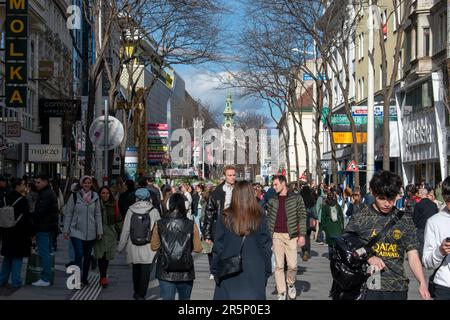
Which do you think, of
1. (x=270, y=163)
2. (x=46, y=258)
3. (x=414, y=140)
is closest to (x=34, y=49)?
(x=414, y=140)

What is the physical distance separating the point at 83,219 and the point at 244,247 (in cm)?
610

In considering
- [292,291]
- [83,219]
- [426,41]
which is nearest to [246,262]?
[292,291]

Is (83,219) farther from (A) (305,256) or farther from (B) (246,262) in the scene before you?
(A) (305,256)

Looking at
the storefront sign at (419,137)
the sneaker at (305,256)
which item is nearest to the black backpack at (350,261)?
the sneaker at (305,256)

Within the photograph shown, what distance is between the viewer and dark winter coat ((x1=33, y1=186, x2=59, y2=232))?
512 inches

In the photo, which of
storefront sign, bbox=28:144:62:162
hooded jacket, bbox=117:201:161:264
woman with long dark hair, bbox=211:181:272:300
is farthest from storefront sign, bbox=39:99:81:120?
woman with long dark hair, bbox=211:181:272:300

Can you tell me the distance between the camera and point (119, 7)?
2281 cm

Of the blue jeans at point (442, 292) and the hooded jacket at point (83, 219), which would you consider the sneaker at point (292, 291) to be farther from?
the blue jeans at point (442, 292)

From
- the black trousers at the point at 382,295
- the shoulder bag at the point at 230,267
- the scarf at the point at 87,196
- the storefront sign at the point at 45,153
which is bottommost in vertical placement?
the black trousers at the point at 382,295

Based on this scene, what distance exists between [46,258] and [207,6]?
1045 cm

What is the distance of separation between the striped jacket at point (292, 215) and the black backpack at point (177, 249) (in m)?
3.66

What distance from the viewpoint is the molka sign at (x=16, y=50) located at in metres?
27.8

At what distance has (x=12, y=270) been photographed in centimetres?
1264

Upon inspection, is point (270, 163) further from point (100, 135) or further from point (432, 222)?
point (432, 222)
